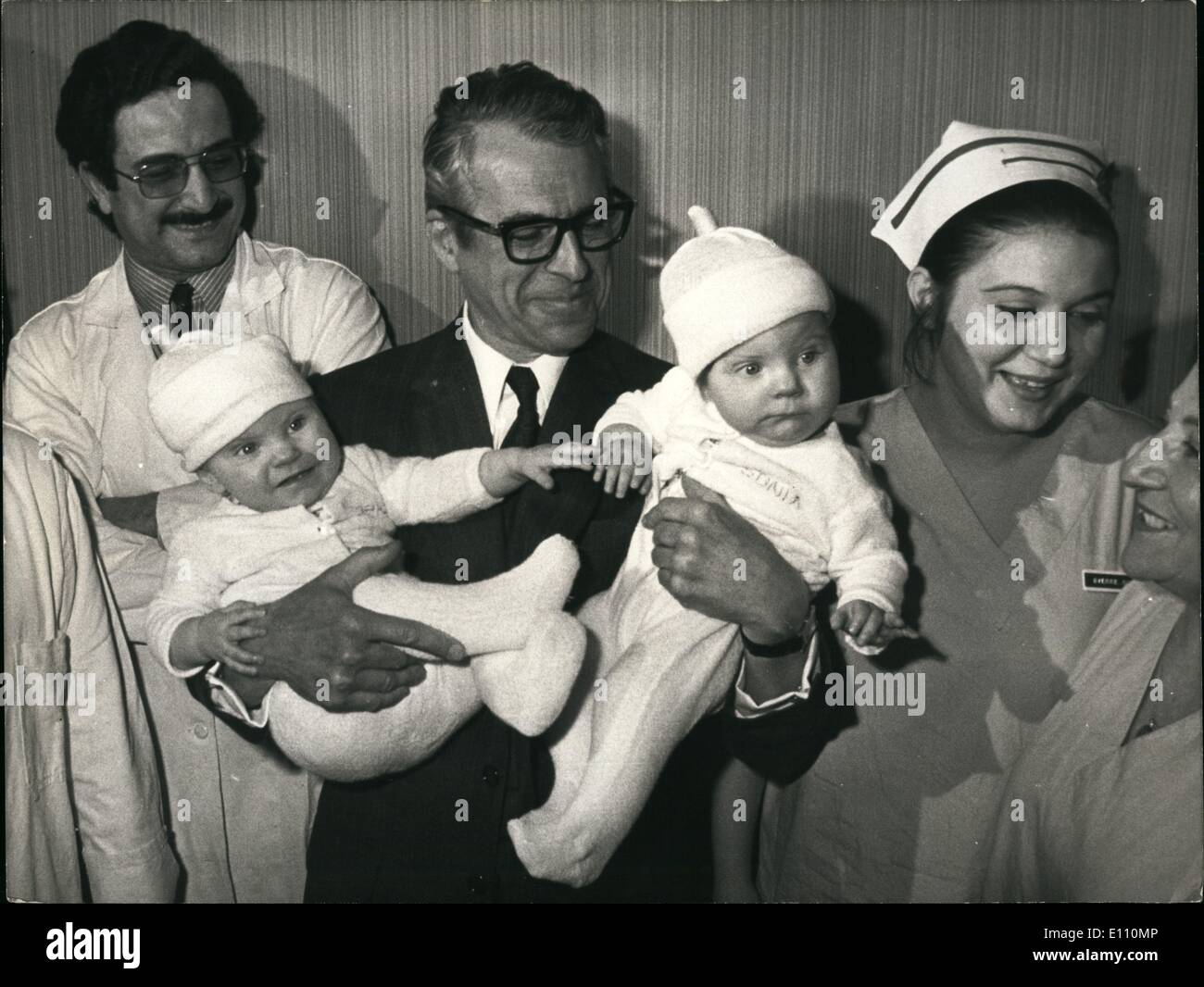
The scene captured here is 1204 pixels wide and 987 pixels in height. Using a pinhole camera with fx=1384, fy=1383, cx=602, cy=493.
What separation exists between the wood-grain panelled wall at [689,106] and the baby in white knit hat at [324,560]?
0.86ft

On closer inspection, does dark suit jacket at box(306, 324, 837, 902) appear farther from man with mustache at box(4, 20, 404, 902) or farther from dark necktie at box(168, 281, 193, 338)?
dark necktie at box(168, 281, 193, 338)

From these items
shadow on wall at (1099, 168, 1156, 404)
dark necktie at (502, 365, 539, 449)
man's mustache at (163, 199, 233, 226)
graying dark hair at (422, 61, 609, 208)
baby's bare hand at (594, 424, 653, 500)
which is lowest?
baby's bare hand at (594, 424, 653, 500)

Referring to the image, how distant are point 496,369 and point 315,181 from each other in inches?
15.4

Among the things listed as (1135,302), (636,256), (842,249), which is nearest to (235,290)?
(636,256)

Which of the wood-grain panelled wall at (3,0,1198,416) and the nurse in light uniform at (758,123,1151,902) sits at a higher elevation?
the wood-grain panelled wall at (3,0,1198,416)

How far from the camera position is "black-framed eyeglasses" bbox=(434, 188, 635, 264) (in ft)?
6.35

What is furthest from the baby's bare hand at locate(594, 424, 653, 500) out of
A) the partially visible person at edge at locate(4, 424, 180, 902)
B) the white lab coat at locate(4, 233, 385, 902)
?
the partially visible person at edge at locate(4, 424, 180, 902)

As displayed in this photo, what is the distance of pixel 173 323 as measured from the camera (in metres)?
2.00

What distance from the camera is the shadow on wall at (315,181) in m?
2.01

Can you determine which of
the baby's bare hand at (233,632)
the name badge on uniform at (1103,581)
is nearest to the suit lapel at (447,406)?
the baby's bare hand at (233,632)

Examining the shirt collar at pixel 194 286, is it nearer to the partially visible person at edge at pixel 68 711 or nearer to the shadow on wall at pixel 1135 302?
the partially visible person at edge at pixel 68 711

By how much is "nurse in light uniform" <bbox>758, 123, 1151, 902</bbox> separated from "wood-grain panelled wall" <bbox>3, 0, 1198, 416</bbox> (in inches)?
2.1
